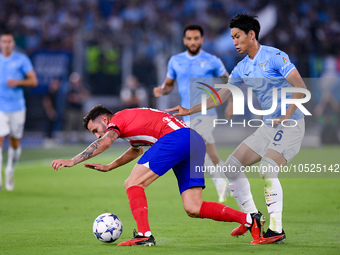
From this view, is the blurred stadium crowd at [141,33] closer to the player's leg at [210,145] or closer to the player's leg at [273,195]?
the player's leg at [210,145]

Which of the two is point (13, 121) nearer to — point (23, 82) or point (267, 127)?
point (23, 82)

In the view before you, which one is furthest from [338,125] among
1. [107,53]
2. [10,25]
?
[10,25]

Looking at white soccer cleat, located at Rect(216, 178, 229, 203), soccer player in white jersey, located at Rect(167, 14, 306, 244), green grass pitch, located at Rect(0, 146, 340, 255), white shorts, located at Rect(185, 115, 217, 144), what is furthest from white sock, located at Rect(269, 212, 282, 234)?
white shorts, located at Rect(185, 115, 217, 144)

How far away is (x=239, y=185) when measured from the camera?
652 cm

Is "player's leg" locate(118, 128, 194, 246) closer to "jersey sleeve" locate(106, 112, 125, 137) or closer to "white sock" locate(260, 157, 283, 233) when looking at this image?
"jersey sleeve" locate(106, 112, 125, 137)

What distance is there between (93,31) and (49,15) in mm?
2792

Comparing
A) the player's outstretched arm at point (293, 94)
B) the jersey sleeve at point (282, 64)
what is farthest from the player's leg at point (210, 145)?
the player's outstretched arm at point (293, 94)

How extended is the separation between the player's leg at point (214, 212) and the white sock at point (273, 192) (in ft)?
0.48

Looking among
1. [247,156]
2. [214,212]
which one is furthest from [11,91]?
[214,212]

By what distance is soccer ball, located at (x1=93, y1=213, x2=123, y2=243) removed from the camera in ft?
20.0

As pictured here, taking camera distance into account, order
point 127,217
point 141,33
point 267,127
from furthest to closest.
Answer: point 141,33, point 127,217, point 267,127

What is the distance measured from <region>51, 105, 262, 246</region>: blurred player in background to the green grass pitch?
286mm

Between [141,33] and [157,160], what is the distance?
1933 cm

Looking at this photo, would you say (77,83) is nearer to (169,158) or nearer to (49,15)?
(49,15)
